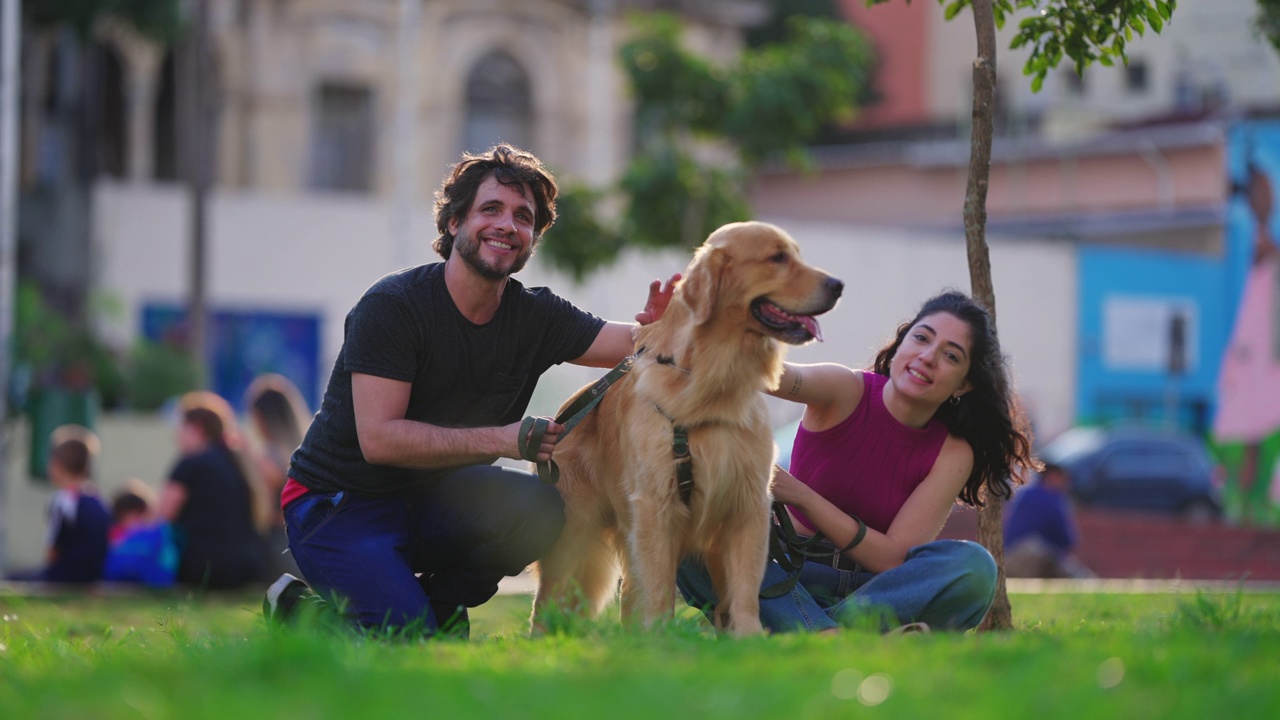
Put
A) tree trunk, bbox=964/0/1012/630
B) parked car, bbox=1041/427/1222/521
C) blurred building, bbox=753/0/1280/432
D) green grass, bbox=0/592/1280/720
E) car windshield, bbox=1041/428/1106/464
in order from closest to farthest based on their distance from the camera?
green grass, bbox=0/592/1280/720 < tree trunk, bbox=964/0/1012/630 < parked car, bbox=1041/427/1222/521 < car windshield, bbox=1041/428/1106/464 < blurred building, bbox=753/0/1280/432

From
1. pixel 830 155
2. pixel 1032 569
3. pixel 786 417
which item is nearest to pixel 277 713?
pixel 1032 569

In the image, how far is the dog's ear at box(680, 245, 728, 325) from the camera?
15.8 feet

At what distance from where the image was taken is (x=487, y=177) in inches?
202

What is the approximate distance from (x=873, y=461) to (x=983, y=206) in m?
1.12

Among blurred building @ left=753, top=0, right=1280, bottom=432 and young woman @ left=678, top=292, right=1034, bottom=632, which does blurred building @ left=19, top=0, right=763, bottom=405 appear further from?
young woman @ left=678, top=292, right=1034, bottom=632

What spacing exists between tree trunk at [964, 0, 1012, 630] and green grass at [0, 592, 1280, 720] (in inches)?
55.5

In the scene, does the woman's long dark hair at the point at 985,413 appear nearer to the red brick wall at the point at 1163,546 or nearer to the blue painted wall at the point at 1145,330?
the red brick wall at the point at 1163,546

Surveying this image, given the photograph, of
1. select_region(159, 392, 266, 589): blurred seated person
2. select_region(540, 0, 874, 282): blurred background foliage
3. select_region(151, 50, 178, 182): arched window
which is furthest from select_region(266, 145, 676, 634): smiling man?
select_region(151, 50, 178, 182): arched window

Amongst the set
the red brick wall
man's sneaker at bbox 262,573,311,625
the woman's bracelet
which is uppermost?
the woman's bracelet

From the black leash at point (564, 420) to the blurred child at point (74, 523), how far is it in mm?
6059

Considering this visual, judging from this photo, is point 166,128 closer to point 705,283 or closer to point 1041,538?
point 1041,538

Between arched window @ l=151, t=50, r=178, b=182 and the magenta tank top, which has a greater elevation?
arched window @ l=151, t=50, r=178, b=182

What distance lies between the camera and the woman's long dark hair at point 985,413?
17.0 ft

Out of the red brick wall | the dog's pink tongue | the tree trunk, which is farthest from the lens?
the red brick wall
